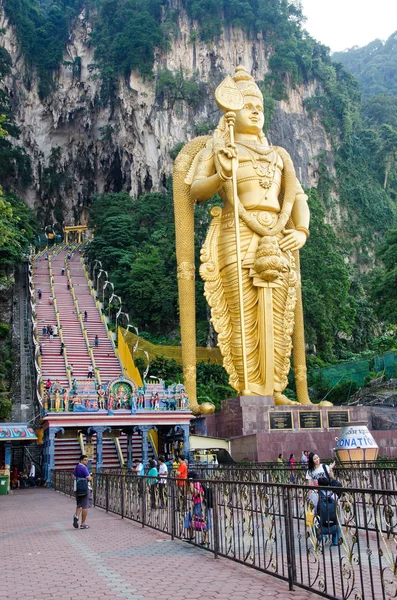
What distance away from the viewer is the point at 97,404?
15.5 metres

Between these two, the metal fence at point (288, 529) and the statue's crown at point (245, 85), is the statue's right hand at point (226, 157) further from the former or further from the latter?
the metal fence at point (288, 529)

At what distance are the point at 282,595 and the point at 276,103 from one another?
41537 mm

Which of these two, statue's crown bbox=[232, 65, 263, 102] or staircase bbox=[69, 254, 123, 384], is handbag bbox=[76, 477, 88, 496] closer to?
statue's crown bbox=[232, 65, 263, 102]

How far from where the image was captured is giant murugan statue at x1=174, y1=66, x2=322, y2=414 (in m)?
14.2

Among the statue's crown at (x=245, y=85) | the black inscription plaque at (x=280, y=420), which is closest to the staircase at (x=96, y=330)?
the black inscription plaque at (x=280, y=420)

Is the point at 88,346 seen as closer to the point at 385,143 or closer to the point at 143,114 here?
the point at 143,114

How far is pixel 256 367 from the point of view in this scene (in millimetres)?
14289

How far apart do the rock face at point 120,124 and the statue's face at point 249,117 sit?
24195mm

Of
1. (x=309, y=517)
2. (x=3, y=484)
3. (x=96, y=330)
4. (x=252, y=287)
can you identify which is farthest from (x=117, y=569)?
(x=96, y=330)

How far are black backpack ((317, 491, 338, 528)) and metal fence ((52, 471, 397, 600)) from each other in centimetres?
6

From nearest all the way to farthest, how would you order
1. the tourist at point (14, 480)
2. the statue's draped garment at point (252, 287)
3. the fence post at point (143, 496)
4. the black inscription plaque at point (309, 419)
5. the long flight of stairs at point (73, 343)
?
the fence post at point (143, 496), the black inscription plaque at point (309, 419), the statue's draped garment at point (252, 287), the tourist at point (14, 480), the long flight of stairs at point (73, 343)

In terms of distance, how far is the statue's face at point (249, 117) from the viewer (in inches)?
599

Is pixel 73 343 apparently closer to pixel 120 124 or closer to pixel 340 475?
pixel 340 475

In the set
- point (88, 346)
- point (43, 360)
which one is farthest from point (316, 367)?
point (43, 360)
